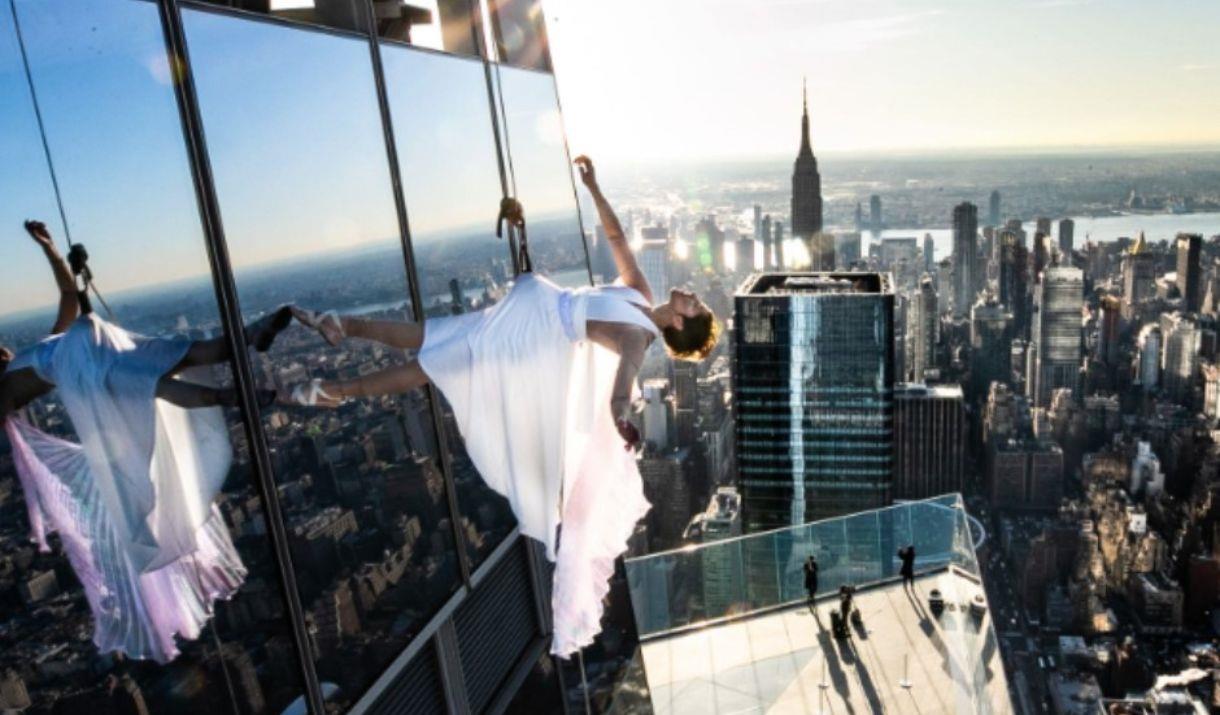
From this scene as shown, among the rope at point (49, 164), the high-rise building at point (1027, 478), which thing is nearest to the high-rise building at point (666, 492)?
the high-rise building at point (1027, 478)

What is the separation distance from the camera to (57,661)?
1.06 m

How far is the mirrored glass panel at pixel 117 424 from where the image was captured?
3.46 feet

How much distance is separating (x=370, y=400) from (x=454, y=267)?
559 millimetres

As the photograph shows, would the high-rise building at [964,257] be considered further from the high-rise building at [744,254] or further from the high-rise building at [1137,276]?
the high-rise building at [744,254]

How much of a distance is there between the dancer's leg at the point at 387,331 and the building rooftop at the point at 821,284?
24.6 m

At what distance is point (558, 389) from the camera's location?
1.65m

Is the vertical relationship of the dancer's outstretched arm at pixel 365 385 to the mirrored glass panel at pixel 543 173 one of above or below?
below

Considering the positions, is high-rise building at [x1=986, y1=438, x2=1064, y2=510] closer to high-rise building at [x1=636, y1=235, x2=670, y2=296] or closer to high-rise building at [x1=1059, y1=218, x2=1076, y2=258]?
high-rise building at [x1=1059, y1=218, x2=1076, y2=258]

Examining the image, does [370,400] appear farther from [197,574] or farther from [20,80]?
[20,80]

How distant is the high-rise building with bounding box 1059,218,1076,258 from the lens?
42500mm

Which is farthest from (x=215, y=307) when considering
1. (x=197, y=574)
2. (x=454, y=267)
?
(x=454, y=267)

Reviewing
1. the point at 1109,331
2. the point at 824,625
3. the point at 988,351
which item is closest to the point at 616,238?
the point at 824,625

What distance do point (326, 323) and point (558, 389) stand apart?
44 cm

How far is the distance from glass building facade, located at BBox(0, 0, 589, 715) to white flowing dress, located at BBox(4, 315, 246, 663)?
0.9 inches
